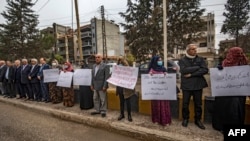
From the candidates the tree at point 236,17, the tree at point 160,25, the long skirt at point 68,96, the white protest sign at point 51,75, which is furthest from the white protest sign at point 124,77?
the tree at point 236,17

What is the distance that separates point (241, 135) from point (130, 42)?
1868 cm

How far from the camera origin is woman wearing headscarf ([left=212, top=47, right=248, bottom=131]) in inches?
170

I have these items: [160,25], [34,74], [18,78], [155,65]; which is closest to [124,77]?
[155,65]

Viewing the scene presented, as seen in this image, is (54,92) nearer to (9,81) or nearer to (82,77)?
(82,77)

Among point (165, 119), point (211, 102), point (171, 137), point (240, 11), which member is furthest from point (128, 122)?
point (240, 11)

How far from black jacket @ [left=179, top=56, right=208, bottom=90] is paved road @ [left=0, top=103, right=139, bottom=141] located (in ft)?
5.66

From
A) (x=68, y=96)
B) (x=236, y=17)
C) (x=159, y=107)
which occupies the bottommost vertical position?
(x=68, y=96)

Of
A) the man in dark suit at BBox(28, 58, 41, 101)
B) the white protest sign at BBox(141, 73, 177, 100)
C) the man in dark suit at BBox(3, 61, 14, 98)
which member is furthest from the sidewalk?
the man in dark suit at BBox(3, 61, 14, 98)

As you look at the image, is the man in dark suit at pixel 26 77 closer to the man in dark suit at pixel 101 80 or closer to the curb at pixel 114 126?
the curb at pixel 114 126

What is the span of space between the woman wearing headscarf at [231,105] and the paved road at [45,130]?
6.19 ft

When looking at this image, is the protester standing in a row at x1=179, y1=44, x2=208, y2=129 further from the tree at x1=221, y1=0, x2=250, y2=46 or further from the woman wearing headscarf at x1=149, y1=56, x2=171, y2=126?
the tree at x1=221, y1=0, x2=250, y2=46

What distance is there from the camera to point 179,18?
21547mm

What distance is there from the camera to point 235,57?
444cm

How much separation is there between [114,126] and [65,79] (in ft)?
9.94
